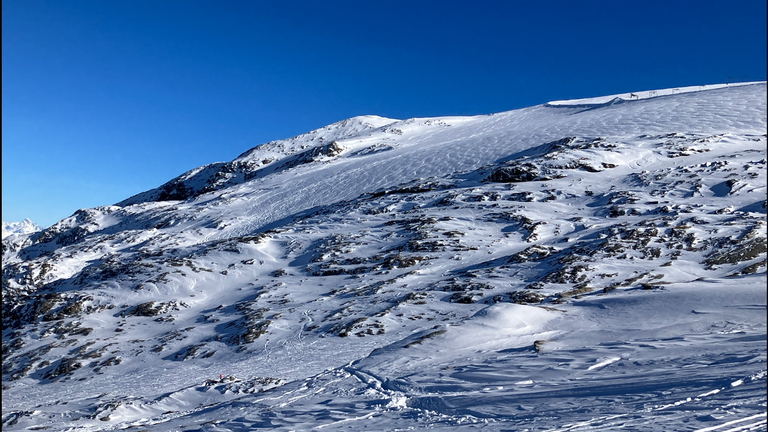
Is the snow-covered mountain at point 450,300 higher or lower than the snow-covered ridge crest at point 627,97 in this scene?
lower

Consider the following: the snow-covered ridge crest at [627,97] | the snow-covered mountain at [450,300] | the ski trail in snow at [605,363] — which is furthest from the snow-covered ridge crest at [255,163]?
the ski trail in snow at [605,363]

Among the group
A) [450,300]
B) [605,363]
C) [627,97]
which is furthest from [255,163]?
[605,363]

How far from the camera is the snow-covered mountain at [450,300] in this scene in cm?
1093

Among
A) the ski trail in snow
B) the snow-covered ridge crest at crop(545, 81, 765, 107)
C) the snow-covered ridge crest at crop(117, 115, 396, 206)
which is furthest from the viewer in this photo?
the snow-covered ridge crest at crop(117, 115, 396, 206)

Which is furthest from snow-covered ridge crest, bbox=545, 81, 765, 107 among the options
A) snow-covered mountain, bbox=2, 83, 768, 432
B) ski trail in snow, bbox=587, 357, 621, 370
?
ski trail in snow, bbox=587, 357, 621, 370

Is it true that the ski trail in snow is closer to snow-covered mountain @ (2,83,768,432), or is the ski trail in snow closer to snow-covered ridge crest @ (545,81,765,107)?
snow-covered mountain @ (2,83,768,432)

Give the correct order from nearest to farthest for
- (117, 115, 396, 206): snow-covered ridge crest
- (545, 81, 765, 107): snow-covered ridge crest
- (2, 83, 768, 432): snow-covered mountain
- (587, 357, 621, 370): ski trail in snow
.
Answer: (2, 83, 768, 432): snow-covered mountain → (587, 357, 621, 370): ski trail in snow → (545, 81, 765, 107): snow-covered ridge crest → (117, 115, 396, 206): snow-covered ridge crest

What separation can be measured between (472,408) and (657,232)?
899 inches

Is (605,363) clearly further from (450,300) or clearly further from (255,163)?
(255,163)

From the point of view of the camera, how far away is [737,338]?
39.8 ft

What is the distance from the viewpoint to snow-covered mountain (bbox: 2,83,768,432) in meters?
10.9

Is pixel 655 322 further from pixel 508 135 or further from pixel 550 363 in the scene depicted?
pixel 508 135

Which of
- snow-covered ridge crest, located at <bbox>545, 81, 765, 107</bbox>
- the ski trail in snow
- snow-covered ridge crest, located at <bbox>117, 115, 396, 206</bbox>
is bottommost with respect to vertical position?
the ski trail in snow

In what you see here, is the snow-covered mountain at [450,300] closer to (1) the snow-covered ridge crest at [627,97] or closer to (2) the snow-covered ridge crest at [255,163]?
(1) the snow-covered ridge crest at [627,97]
